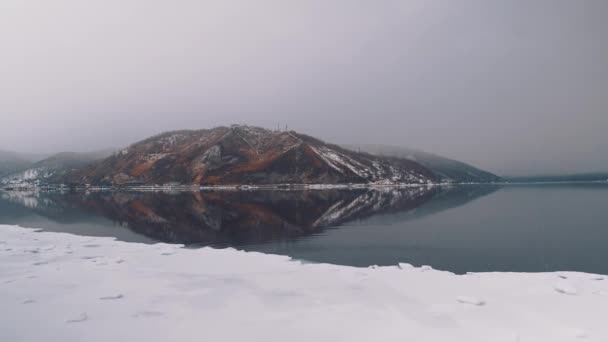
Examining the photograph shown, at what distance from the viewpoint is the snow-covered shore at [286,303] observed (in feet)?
28.6

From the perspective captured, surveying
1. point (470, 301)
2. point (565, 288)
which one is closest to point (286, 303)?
point (470, 301)

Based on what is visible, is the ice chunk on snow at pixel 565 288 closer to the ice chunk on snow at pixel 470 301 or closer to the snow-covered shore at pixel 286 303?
the snow-covered shore at pixel 286 303

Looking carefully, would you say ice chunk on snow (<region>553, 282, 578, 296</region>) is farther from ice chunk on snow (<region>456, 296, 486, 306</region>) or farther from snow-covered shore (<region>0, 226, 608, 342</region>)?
ice chunk on snow (<region>456, 296, 486, 306</region>)

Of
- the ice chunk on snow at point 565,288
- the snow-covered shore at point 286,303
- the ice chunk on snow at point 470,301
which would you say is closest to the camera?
the snow-covered shore at point 286,303

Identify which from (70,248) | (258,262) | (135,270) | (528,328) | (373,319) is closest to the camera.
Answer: (528,328)

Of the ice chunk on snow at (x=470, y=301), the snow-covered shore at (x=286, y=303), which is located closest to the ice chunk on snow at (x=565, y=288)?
the snow-covered shore at (x=286, y=303)

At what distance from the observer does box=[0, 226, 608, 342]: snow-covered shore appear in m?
8.71

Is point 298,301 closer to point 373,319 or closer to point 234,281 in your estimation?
point 373,319

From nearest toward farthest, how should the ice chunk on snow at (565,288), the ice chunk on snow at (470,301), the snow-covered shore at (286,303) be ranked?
the snow-covered shore at (286,303) → the ice chunk on snow at (470,301) → the ice chunk on snow at (565,288)

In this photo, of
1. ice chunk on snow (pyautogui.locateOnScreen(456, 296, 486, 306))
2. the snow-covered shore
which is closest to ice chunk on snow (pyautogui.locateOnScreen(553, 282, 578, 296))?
the snow-covered shore

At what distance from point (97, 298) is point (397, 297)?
37.5ft

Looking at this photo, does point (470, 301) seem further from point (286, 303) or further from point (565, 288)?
point (286, 303)

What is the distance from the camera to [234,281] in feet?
45.4

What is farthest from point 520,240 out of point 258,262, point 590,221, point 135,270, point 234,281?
point 135,270
